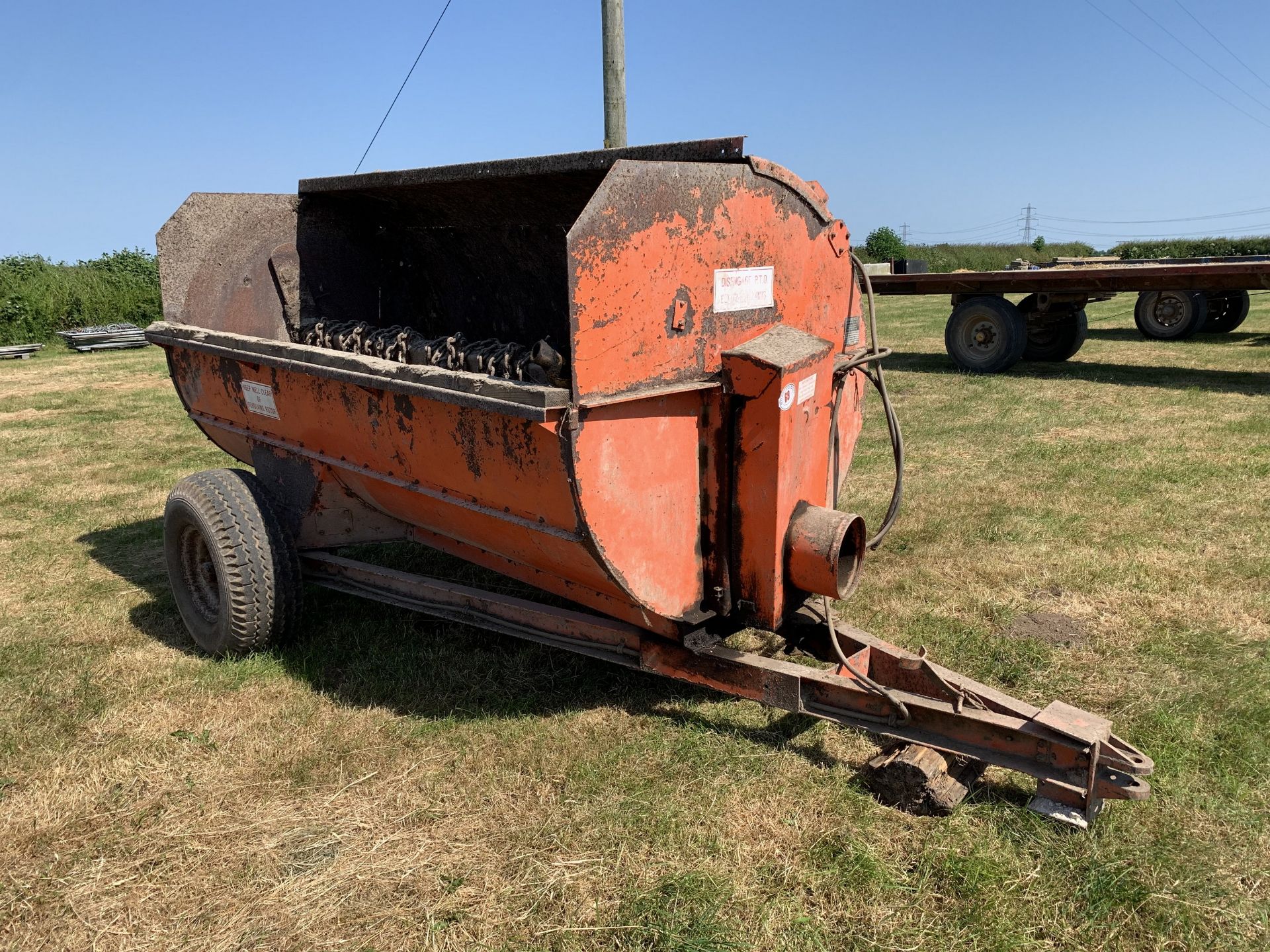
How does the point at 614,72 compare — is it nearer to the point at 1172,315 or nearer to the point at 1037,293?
the point at 1037,293

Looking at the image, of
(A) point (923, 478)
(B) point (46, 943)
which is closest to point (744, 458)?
(B) point (46, 943)

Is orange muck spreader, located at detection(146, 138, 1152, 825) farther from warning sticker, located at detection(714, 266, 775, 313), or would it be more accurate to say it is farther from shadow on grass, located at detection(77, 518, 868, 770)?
shadow on grass, located at detection(77, 518, 868, 770)

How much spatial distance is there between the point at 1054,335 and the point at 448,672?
8.92 metres

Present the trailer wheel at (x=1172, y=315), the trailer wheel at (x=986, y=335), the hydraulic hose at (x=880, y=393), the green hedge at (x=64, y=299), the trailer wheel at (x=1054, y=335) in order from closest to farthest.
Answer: the hydraulic hose at (x=880, y=393) < the trailer wheel at (x=986, y=335) < the trailer wheel at (x=1054, y=335) < the trailer wheel at (x=1172, y=315) < the green hedge at (x=64, y=299)

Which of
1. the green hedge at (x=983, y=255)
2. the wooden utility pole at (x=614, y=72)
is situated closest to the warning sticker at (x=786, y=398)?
the wooden utility pole at (x=614, y=72)

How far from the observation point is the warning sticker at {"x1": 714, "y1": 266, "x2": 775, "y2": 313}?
2771 millimetres

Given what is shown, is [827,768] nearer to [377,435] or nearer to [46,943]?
[377,435]

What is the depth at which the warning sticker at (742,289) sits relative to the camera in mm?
2771

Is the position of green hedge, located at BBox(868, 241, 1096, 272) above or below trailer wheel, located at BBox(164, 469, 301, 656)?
above

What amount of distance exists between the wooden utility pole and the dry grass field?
335 cm

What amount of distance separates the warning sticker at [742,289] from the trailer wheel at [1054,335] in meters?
7.85

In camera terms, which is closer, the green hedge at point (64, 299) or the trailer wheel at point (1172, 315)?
the trailer wheel at point (1172, 315)

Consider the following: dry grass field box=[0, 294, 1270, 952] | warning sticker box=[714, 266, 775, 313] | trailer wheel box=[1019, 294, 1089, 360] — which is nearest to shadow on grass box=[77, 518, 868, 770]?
dry grass field box=[0, 294, 1270, 952]

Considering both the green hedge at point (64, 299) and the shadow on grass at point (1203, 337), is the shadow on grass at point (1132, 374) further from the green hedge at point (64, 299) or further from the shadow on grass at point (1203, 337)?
the green hedge at point (64, 299)
